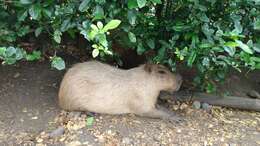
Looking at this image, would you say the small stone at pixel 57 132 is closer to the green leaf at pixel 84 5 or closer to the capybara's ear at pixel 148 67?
the capybara's ear at pixel 148 67

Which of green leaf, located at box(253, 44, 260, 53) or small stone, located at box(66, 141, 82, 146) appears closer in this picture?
green leaf, located at box(253, 44, 260, 53)

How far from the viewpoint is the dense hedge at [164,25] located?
3.16 meters

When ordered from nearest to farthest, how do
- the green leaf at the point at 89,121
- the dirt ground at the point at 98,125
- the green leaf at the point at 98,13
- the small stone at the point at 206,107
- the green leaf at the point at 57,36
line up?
1. the green leaf at the point at 98,13
2. the green leaf at the point at 57,36
3. the dirt ground at the point at 98,125
4. the green leaf at the point at 89,121
5. the small stone at the point at 206,107

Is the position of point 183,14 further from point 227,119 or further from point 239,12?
point 227,119

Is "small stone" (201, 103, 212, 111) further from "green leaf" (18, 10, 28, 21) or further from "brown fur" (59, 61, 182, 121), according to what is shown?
"green leaf" (18, 10, 28, 21)

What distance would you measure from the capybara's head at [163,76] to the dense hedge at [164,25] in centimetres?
10

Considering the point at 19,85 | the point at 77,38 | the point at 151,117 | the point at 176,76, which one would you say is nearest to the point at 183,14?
the point at 176,76

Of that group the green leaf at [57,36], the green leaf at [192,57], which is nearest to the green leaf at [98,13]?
the green leaf at [57,36]

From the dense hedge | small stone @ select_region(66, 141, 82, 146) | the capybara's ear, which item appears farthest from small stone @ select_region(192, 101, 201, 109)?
small stone @ select_region(66, 141, 82, 146)

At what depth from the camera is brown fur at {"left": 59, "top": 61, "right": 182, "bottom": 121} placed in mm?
4004

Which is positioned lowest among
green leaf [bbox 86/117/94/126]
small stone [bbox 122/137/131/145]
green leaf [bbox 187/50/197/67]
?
small stone [bbox 122/137/131/145]

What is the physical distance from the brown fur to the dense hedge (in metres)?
0.20

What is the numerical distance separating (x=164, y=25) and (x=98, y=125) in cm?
100

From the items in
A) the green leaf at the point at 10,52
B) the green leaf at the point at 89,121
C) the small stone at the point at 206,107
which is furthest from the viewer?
the small stone at the point at 206,107
